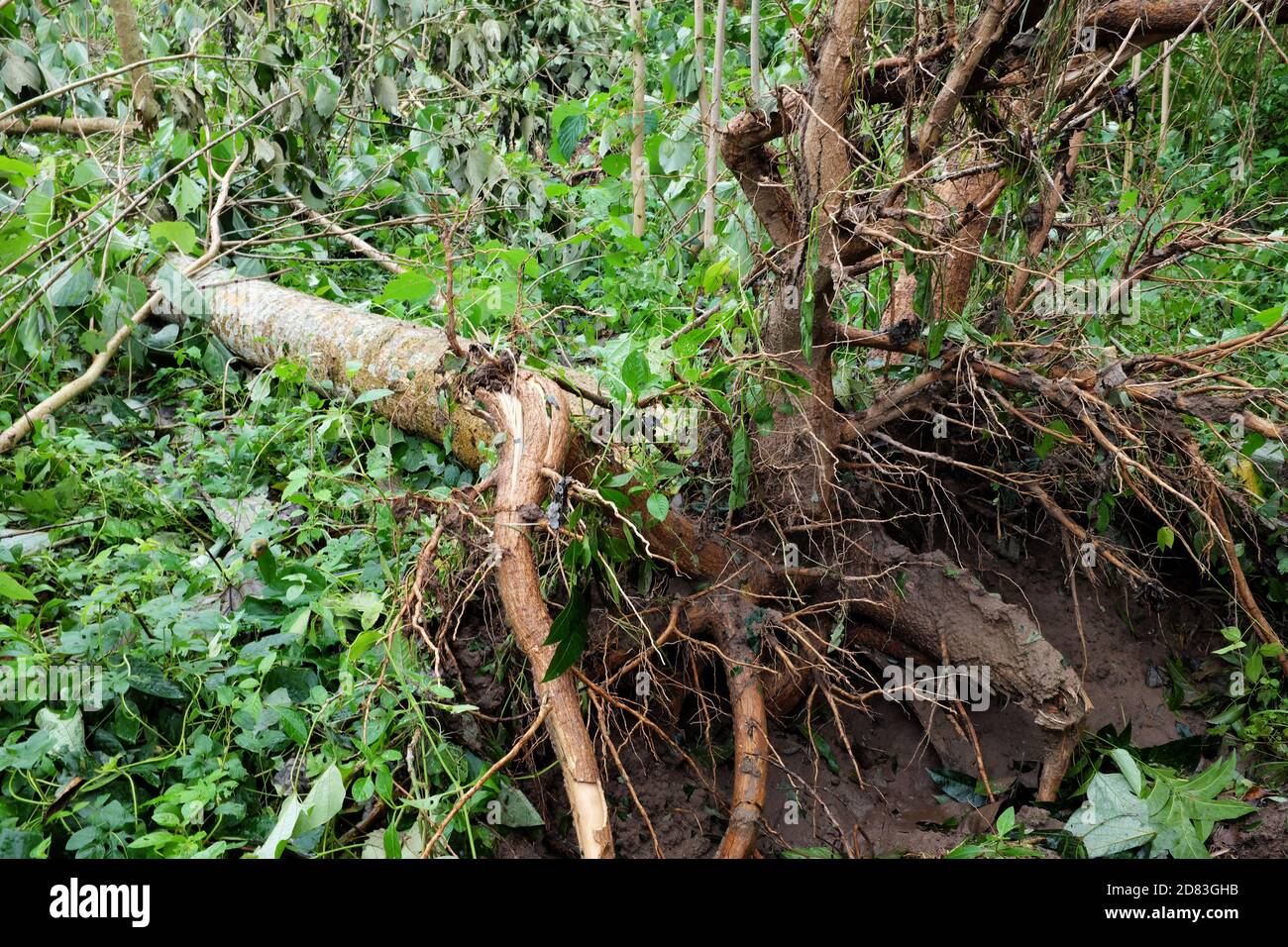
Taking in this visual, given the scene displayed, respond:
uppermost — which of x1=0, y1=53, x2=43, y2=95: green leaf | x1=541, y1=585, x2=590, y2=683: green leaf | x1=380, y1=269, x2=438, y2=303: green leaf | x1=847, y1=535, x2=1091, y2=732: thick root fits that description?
x1=0, y1=53, x2=43, y2=95: green leaf

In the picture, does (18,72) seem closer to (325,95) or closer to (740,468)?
(325,95)

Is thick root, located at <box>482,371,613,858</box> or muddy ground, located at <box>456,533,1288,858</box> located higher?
thick root, located at <box>482,371,613,858</box>

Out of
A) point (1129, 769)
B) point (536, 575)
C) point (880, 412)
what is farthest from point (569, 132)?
point (1129, 769)

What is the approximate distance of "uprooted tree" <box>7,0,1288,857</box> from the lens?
215 cm

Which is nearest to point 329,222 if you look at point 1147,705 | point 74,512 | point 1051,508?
point 74,512

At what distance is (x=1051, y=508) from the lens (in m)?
2.65

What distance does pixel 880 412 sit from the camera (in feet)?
8.72

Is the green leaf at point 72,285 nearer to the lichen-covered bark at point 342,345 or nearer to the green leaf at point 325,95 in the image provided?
the lichen-covered bark at point 342,345

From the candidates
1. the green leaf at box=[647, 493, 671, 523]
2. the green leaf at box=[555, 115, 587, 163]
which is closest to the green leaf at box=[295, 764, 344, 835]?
the green leaf at box=[647, 493, 671, 523]

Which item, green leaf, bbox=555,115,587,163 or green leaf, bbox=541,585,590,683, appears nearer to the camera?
green leaf, bbox=541,585,590,683

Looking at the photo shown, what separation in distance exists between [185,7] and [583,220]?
1930 millimetres

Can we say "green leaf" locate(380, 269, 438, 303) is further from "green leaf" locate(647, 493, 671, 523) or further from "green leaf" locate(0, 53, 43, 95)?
"green leaf" locate(0, 53, 43, 95)

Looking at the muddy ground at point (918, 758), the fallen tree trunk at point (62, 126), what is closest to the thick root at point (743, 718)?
the muddy ground at point (918, 758)
